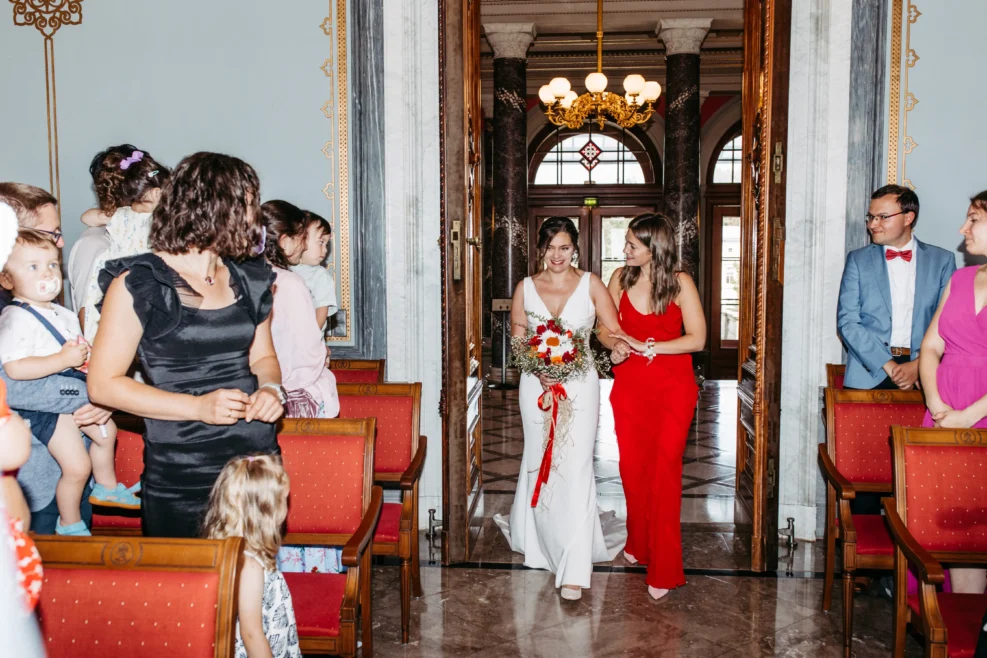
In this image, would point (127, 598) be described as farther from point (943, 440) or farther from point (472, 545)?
point (472, 545)

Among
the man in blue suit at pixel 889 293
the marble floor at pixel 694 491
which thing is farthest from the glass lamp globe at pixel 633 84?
the man in blue suit at pixel 889 293

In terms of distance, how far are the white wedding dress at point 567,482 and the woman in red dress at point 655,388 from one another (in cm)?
22

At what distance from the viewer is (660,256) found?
4.49 metres

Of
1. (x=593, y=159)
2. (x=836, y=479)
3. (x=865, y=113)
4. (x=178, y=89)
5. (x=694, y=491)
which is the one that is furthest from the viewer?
(x=593, y=159)

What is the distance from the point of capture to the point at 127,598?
181cm

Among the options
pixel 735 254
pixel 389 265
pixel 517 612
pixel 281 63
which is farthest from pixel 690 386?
pixel 735 254

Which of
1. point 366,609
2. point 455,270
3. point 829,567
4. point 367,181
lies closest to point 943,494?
point 829,567

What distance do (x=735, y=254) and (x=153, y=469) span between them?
1341 cm

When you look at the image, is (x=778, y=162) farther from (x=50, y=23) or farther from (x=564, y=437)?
(x=50, y=23)

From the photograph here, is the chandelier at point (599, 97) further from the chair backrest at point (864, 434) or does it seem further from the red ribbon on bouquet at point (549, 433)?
the chair backrest at point (864, 434)

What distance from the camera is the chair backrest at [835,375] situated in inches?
199

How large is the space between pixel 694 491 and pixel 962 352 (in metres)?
3.00

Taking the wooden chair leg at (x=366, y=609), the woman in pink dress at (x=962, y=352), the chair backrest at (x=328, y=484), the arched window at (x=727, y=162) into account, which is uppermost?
the arched window at (x=727, y=162)

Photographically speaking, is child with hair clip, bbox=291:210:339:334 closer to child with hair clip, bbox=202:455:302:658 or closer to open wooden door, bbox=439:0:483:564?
open wooden door, bbox=439:0:483:564
